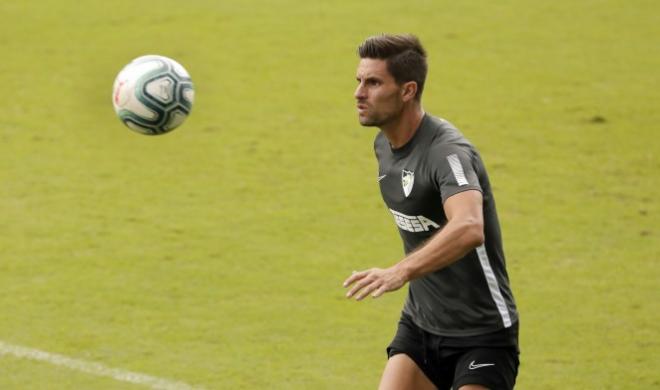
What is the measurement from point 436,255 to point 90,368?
414cm

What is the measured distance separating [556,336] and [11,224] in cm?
556

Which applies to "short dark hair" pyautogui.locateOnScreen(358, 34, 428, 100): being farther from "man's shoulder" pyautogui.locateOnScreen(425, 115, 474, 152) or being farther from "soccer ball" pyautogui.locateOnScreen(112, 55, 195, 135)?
"soccer ball" pyautogui.locateOnScreen(112, 55, 195, 135)

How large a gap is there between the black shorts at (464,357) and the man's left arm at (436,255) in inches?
33.3

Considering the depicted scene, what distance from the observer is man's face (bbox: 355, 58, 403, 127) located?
6.10 m

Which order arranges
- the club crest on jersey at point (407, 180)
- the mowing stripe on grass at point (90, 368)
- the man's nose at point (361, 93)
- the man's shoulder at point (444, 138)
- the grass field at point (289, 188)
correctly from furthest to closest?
1. the grass field at point (289, 188)
2. the mowing stripe on grass at point (90, 368)
3. the man's nose at point (361, 93)
4. the club crest on jersey at point (407, 180)
5. the man's shoulder at point (444, 138)

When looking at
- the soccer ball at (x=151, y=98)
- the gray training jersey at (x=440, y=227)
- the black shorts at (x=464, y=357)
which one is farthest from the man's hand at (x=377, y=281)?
the soccer ball at (x=151, y=98)

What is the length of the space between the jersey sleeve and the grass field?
3.15 metres

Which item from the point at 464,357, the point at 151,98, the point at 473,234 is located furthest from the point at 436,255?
the point at 151,98

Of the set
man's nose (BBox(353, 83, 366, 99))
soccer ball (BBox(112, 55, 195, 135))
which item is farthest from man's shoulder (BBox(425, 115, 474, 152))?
soccer ball (BBox(112, 55, 195, 135))

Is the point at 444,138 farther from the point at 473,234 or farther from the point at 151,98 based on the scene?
the point at 151,98

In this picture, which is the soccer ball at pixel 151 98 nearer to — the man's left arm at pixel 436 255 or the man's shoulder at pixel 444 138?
the man's shoulder at pixel 444 138

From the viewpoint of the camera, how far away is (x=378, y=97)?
611 cm

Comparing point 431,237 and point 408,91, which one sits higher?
point 408,91

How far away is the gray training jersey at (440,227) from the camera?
5898 millimetres
